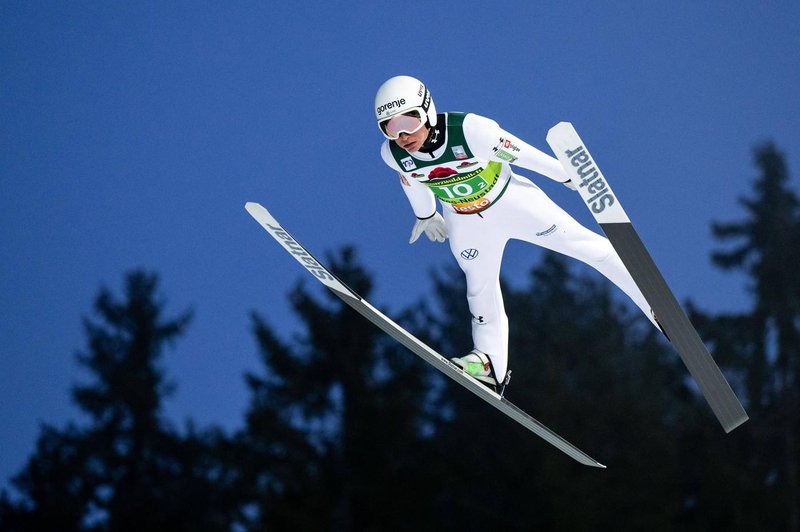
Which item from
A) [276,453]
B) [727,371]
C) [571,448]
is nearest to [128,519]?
[276,453]

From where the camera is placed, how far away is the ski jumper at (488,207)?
530 centimetres

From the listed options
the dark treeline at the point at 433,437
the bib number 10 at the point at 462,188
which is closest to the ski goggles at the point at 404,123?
the bib number 10 at the point at 462,188

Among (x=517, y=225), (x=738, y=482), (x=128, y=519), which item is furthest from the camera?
(x=128, y=519)

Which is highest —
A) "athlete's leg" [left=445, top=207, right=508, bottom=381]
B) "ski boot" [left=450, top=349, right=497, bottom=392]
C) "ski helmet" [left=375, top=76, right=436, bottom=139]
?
"ski helmet" [left=375, top=76, right=436, bottom=139]

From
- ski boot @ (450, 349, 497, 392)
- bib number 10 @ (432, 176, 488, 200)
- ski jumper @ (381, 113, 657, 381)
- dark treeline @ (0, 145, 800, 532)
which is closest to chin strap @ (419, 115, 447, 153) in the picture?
ski jumper @ (381, 113, 657, 381)

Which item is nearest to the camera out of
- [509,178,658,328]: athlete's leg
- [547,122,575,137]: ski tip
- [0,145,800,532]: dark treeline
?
[547,122,575,137]: ski tip

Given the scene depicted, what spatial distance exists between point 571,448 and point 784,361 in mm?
16049

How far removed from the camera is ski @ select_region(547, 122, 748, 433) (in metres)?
4.99

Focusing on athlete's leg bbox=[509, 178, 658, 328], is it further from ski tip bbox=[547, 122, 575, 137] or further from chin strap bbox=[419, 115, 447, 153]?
ski tip bbox=[547, 122, 575, 137]

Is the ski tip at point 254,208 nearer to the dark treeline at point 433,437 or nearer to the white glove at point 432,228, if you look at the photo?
the white glove at point 432,228

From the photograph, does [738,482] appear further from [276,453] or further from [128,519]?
[128,519]

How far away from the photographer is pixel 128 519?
18734mm

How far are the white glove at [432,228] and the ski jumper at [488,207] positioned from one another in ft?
0.15

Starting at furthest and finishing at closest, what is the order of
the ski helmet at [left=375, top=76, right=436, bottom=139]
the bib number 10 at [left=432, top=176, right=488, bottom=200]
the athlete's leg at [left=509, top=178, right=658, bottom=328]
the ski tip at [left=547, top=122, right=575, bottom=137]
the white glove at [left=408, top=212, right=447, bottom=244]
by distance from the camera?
the white glove at [left=408, top=212, right=447, bottom=244] → the athlete's leg at [left=509, top=178, right=658, bottom=328] → the bib number 10 at [left=432, top=176, right=488, bottom=200] → the ski helmet at [left=375, top=76, right=436, bottom=139] → the ski tip at [left=547, top=122, right=575, bottom=137]
